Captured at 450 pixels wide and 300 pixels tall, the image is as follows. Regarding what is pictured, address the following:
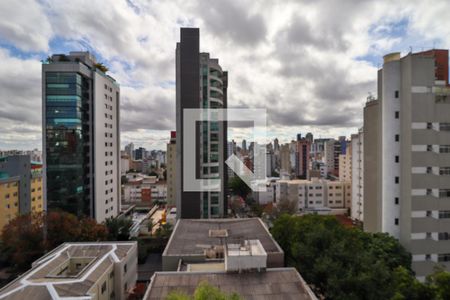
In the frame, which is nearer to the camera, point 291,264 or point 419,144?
point 291,264

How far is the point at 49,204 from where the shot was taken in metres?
22.5

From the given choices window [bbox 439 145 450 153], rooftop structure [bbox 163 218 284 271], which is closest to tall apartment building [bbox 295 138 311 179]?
window [bbox 439 145 450 153]

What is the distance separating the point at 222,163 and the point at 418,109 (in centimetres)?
1656

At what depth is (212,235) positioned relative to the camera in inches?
546

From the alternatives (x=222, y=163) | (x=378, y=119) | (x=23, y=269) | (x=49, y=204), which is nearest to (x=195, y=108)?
(x=222, y=163)

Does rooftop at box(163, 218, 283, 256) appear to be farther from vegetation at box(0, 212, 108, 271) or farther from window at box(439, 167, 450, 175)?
window at box(439, 167, 450, 175)

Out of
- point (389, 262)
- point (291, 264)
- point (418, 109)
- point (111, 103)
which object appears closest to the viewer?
point (291, 264)

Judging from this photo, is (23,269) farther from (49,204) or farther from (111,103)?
(111,103)

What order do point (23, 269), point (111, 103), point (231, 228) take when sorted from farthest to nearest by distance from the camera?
1. point (111, 103)
2. point (23, 269)
3. point (231, 228)

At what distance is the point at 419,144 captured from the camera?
46.0 feet

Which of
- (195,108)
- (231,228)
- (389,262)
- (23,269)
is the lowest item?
(23,269)

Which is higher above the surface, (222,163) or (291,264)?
(222,163)

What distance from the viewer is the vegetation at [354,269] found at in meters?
8.52

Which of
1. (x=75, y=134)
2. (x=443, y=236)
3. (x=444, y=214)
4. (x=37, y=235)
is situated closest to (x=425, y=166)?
(x=444, y=214)
